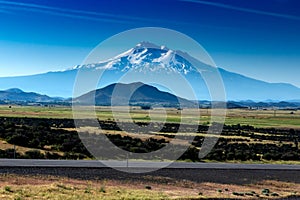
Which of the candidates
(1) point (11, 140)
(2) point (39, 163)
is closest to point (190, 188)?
(2) point (39, 163)

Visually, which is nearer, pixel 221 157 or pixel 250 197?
pixel 250 197

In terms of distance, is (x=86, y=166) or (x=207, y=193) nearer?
(x=207, y=193)

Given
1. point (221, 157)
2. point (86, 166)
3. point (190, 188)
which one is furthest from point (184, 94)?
point (221, 157)

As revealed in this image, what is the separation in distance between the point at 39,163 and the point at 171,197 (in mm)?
10557

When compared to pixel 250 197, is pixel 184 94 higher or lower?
higher

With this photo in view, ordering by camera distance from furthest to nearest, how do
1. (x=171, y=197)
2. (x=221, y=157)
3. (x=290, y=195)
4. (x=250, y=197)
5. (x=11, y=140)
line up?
(x=11, y=140) → (x=221, y=157) → (x=290, y=195) → (x=250, y=197) → (x=171, y=197)

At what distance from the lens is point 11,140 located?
4388 cm

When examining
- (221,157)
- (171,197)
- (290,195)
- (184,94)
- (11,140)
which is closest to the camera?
(171,197)

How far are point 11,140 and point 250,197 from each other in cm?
2868

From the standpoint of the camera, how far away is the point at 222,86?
960 inches

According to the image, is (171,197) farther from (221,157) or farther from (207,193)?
(221,157)

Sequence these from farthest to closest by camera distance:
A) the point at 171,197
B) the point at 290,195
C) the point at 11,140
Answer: the point at 11,140, the point at 290,195, the point at 171,197

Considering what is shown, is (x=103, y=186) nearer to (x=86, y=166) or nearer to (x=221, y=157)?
(x=86, y=166)

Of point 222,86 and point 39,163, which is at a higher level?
point 222,86
